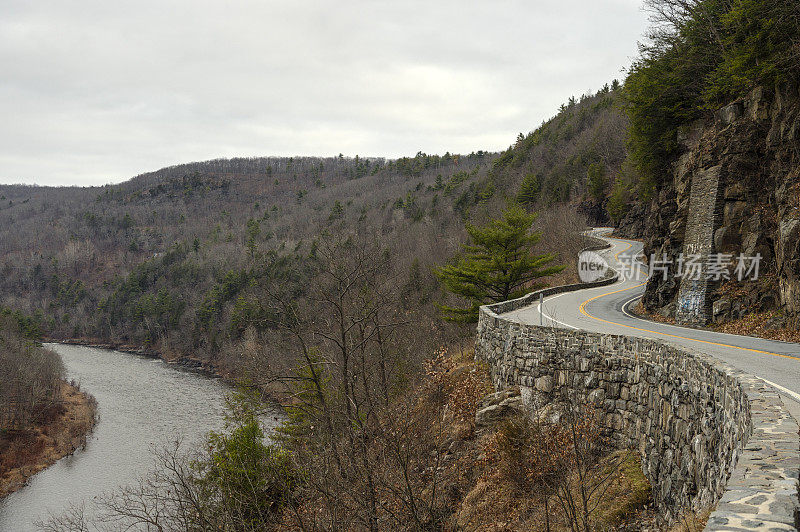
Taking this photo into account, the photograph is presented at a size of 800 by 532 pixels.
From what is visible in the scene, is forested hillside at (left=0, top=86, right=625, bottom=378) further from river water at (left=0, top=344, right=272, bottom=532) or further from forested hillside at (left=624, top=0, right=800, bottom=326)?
forested hillside at (left=624, top=0, right=800, bottom=326)

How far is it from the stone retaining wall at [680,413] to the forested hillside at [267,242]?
9.10 metres

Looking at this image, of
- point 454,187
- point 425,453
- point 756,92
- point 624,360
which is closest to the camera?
point 624,360

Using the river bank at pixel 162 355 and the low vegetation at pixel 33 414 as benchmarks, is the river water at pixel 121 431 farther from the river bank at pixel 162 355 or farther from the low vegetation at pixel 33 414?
the river bank at pixel 162 355

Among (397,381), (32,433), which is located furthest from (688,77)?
(32,433)

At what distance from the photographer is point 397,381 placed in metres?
27.0

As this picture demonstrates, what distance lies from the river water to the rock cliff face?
28.0 meters

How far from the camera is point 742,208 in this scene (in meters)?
19.1

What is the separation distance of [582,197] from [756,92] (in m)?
59.0

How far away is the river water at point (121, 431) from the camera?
103 ft

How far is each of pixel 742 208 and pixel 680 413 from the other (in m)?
13.8

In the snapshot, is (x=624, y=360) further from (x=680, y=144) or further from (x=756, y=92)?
(x=680, y=144)

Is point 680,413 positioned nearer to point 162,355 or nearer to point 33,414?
point 33,414

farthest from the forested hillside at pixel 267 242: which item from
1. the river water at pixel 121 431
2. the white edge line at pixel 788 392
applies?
the white edge line at pixel 788 392

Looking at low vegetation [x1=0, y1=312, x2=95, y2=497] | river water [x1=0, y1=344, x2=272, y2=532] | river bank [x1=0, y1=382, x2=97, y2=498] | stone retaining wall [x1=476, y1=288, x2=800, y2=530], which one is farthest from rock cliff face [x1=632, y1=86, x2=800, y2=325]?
low vegetation [x1=0, y1=312, x2=95, y2=497]
